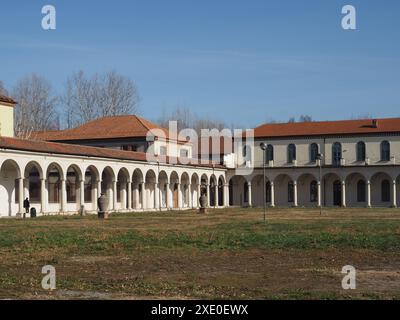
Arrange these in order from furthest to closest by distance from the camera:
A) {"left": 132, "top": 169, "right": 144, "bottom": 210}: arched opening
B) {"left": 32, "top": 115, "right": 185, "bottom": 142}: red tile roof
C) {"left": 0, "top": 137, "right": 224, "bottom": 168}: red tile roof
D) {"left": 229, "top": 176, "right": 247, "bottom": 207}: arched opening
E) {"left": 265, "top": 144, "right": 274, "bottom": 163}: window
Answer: {"left": 229, "top": 176, "right": 247, "bottom": 207}: arched opening, {"left": 265, "top": 144, "right": 274, "bottom": 163}: window, {"left": 32, "top": 115, "right": 185, "bottom": 142}: red tile roof, {"left": 132, "top": 169, "right": 144, "bottom": 210}: arched opening, {"left": 0, "top": 137, "right": 224, "bottom": 168}: red tile roof

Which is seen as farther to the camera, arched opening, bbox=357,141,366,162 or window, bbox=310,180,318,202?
window, bbox=310,180,318,202

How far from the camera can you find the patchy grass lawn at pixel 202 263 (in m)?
11.6

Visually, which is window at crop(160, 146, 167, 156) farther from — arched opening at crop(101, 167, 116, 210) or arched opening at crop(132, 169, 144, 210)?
arched opening at crop(101, 167, 116, 210)

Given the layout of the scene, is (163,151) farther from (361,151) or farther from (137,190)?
(361,151)

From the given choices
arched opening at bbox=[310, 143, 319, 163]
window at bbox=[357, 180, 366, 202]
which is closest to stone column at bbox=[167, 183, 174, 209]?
arched opening at bbox=[310, 143, 319, 163]

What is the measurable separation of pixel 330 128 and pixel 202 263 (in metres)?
55.7

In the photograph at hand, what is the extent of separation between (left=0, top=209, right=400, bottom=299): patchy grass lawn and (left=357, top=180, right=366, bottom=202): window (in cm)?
4324

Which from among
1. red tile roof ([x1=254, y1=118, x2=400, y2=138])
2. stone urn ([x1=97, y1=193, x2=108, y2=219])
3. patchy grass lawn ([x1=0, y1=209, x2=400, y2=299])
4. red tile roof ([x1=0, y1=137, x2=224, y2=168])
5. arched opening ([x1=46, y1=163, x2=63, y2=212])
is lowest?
patchy grass lawn ([x1=0, y1=209, x2=400, y2=299])

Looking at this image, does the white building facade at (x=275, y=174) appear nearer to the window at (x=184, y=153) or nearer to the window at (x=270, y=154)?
the window at (x=270, y=154)

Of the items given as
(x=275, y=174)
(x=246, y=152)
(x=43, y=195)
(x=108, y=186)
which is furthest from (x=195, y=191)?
(x=43, y=195)

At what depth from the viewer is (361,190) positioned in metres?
68.2

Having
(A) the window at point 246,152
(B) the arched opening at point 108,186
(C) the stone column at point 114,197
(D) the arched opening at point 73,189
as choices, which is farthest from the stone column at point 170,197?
(A) the window at point 246,152

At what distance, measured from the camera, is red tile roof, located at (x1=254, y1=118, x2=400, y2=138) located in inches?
2657
